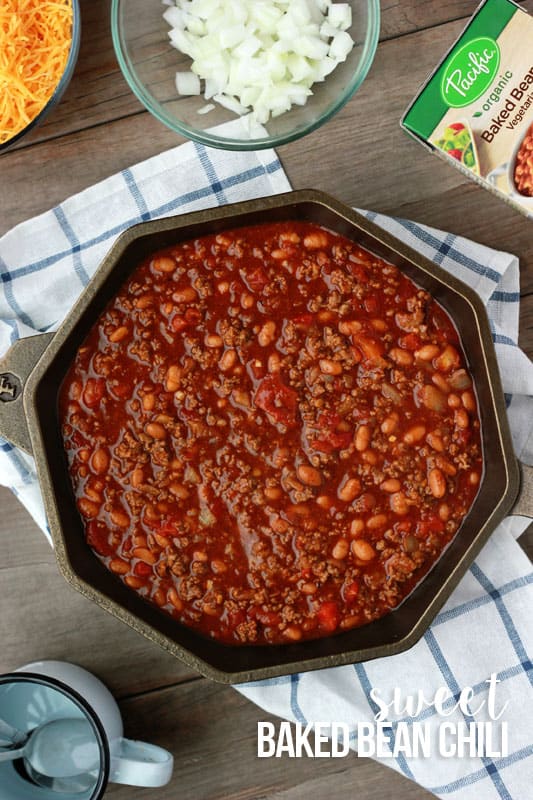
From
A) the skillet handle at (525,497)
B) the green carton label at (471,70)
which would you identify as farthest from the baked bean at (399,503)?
the green carton label at (471,70)

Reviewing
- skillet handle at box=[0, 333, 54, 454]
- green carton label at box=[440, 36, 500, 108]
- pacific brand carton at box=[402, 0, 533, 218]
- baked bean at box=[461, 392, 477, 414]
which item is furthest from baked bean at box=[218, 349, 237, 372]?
green carton label at box=[440, 36, 500, 108]

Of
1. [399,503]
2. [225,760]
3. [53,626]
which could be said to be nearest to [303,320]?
[399,503]

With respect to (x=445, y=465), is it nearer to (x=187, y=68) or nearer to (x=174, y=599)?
(x=174, y=599)

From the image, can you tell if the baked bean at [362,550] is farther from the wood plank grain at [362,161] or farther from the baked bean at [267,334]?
the wood plank grain at [362,161]

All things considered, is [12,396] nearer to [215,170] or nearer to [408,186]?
[215,170]

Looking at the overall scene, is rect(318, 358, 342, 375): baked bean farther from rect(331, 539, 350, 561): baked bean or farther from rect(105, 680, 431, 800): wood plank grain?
rect(105, 680, 431, 800): wood plank grain

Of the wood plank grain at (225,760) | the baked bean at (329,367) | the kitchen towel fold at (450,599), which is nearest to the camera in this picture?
the baked bean at (329,367)
